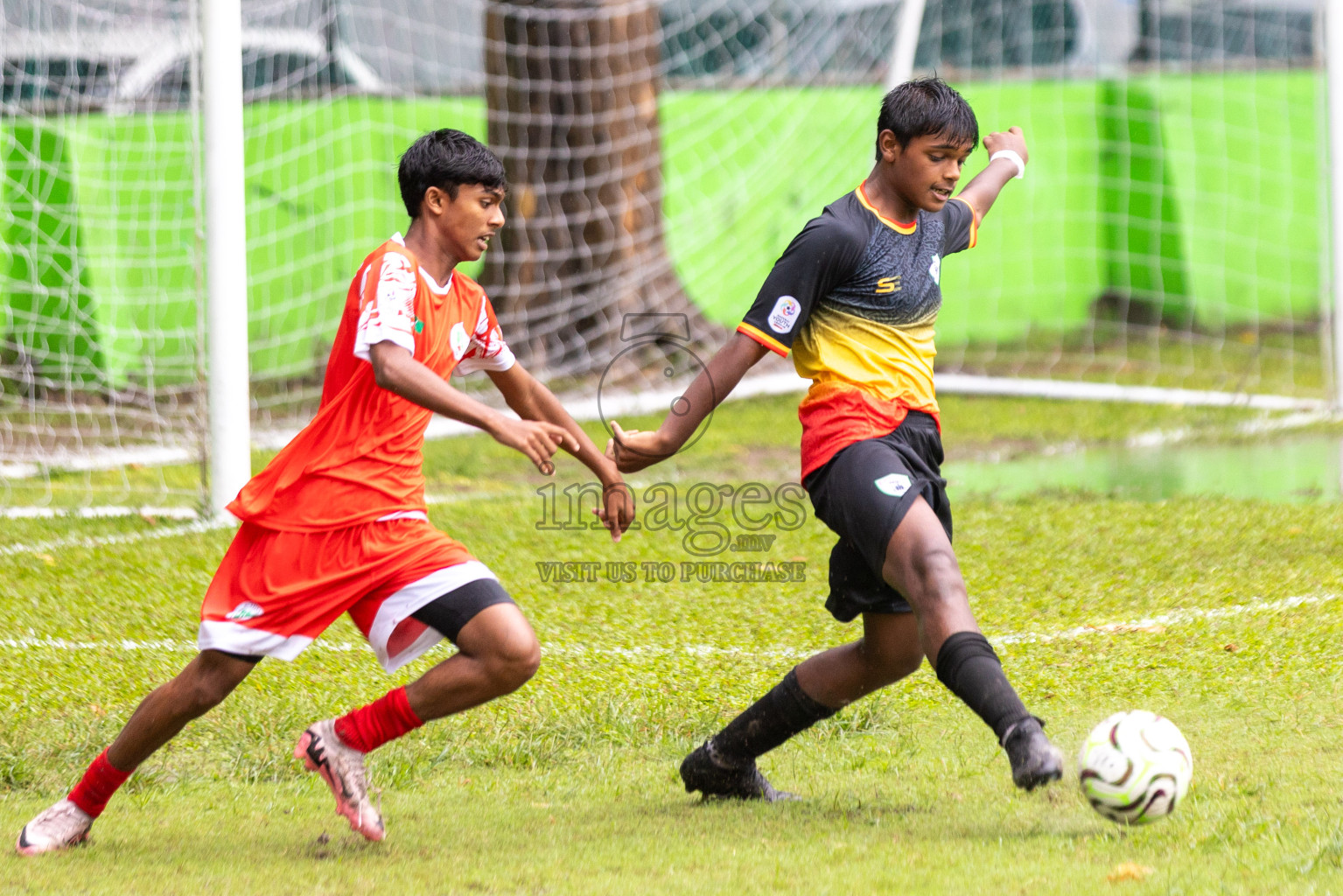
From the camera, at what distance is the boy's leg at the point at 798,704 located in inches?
140

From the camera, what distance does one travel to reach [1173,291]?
1401 cm

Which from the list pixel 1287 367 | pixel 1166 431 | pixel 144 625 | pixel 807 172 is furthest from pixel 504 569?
pixel 1287 367

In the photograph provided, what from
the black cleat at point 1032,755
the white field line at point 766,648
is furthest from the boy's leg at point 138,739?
the white field line at point 766,648

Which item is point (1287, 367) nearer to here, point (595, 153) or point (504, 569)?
point (595, 153)

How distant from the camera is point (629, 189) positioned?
37.2ft

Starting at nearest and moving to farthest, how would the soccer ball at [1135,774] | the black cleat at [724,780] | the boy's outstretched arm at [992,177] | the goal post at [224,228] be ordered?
1. the soccer ball at [1135,774]
2. the black cleat at [724,780]
3. the boy's outstretched arm at [992,177]
4. the goal post at [224,228]

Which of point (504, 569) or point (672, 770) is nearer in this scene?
point (672, 770)

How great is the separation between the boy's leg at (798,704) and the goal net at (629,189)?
418 cm

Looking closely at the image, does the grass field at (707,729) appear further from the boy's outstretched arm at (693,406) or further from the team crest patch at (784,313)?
the team crest patch at (784,313)

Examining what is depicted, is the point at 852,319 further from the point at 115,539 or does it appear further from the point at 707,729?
the point at 115,539

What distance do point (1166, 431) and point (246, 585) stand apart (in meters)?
7.60

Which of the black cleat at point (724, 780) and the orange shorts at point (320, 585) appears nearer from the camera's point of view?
the orange shorts at point (320, 585)

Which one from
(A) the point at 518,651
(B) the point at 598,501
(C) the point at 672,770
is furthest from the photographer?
(B) the point at 598,501

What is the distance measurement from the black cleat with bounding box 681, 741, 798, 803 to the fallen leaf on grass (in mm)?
909
